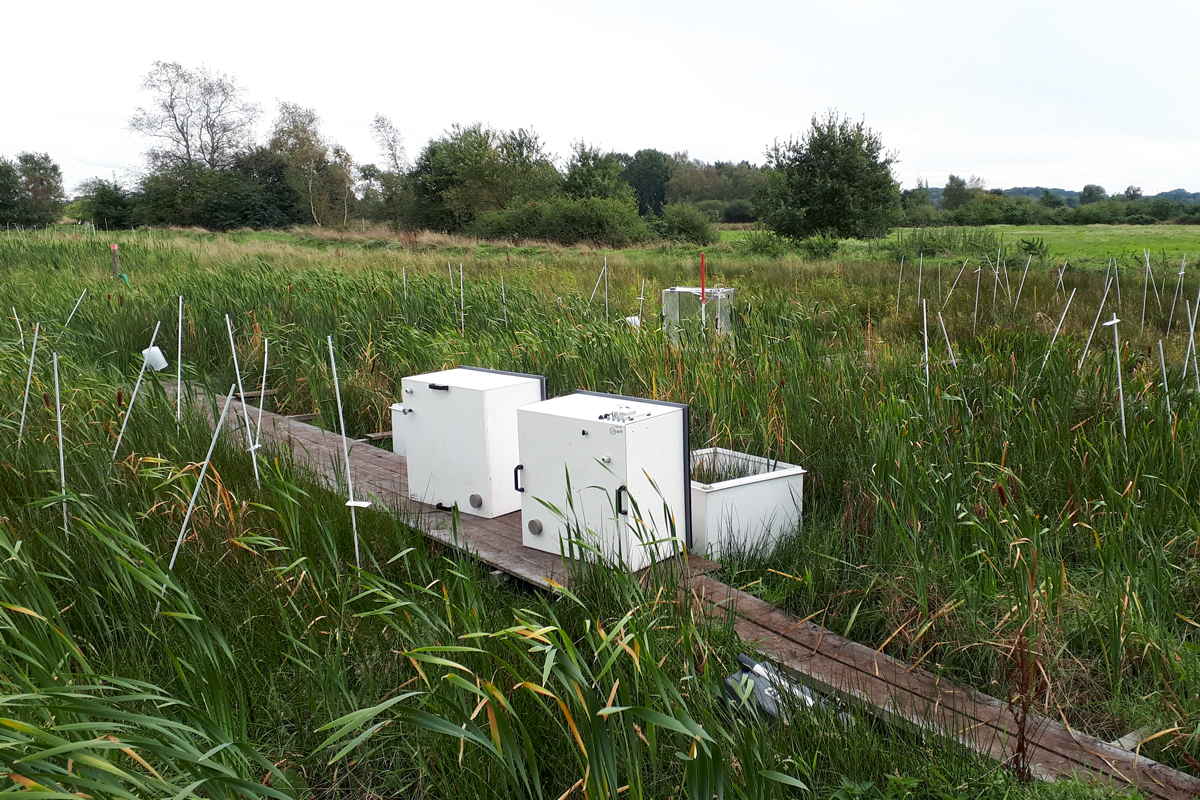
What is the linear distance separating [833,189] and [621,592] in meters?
24.7

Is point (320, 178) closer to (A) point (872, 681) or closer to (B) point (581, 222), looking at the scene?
(B) point (581, 222)

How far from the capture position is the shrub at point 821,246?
2247 centimetres

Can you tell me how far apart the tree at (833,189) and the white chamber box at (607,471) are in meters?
23.5

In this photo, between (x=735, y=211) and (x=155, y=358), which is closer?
(x=155, y=358)

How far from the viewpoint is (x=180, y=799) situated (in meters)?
1.34

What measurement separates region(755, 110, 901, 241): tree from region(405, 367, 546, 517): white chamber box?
23225 millimetres

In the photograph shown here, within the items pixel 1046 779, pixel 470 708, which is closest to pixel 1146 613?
pixel 1046 779

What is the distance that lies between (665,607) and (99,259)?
49.9 feet

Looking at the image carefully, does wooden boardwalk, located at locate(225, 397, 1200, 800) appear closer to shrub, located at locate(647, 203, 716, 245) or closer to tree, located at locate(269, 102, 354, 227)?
shrub, located at locate(647, 203, 716, 245)

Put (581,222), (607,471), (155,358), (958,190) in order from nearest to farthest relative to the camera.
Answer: (607,471)
(155,358)
(581,222)
(958,190)

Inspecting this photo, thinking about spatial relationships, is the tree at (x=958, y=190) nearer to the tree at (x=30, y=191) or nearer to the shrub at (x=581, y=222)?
the shrub at (x=581, y=222)

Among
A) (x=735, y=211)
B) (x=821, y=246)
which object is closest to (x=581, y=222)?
(x=821, y=246)

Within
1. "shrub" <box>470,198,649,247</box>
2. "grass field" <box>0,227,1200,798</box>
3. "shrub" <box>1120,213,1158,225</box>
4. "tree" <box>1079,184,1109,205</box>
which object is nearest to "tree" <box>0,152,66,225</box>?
→ "shrub" <box>470,198,649,247</box>

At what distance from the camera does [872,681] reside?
228 cm
